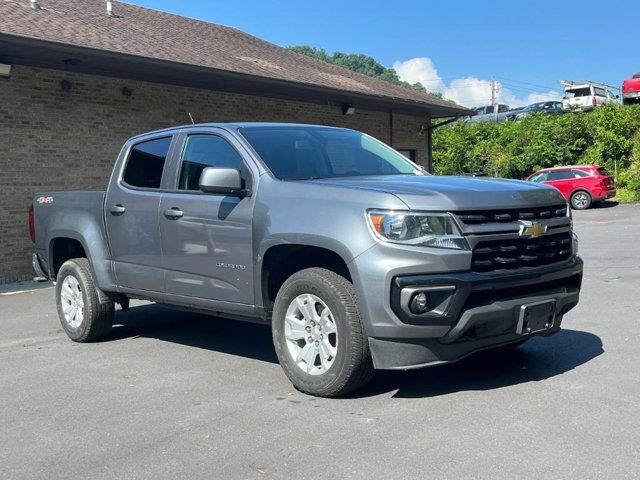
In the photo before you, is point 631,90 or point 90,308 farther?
point 631,90

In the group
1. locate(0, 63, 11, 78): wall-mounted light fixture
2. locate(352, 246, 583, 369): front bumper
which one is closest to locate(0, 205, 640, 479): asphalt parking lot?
locate(352, 246, 583, 369): front bumper

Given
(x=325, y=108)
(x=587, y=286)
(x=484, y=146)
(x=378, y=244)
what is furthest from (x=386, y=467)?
(x=484, y=146)

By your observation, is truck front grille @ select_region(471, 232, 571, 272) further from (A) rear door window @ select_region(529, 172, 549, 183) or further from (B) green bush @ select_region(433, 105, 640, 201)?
(B) green bush @ select_region(433, 105, 640, 201)

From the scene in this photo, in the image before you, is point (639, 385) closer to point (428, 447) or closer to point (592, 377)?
point (592, 377)

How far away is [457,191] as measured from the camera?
4.62 meters

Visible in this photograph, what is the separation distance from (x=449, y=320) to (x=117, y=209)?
3503mm

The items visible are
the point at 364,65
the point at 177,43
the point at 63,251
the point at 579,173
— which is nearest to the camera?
the point at 63,251

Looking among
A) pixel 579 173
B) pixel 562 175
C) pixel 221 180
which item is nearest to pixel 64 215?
pixel 221 180

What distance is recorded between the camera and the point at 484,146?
108ft

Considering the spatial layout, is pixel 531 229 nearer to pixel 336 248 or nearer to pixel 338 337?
pixel 336 248

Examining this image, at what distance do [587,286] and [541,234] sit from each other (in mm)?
4915

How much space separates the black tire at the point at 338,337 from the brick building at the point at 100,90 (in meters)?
4.60

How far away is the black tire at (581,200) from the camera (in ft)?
84.9

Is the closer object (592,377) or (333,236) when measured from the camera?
(333,236)
